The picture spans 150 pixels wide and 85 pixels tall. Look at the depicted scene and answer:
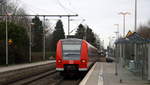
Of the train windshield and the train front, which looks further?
the train windshield

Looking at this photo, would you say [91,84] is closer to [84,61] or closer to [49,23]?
[84,61]

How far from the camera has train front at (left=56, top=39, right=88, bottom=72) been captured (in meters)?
23.7

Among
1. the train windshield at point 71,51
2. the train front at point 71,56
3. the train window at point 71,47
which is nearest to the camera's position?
the train front at point 71,56

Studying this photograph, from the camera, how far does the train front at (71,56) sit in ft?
77.8

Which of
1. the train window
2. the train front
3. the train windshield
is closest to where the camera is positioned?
the train front

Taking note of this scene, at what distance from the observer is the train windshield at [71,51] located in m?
23.9

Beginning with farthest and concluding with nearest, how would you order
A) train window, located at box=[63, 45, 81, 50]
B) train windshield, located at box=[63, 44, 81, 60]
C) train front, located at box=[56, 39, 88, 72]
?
train window, located at box=[63, 45, 81, 50] < train windshield, located at box=[63, 44, 81, 60] < train front, located at box=[56, 39, 88, 72]

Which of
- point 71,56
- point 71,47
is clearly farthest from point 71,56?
point 71,47

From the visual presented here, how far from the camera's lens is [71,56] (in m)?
24.0

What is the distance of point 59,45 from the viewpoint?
2442 centimetres

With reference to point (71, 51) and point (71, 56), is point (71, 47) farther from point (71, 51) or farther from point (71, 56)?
point (71, 56)

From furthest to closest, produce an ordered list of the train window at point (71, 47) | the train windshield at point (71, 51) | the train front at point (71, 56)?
1. the train window at point (71, 47)
2. the train windshield at point (71, 51)
3. the train front at point (71, 56)

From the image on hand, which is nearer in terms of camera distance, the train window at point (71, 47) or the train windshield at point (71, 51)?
the train windshield at point (71, 51)

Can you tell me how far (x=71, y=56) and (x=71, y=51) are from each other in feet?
1.41
